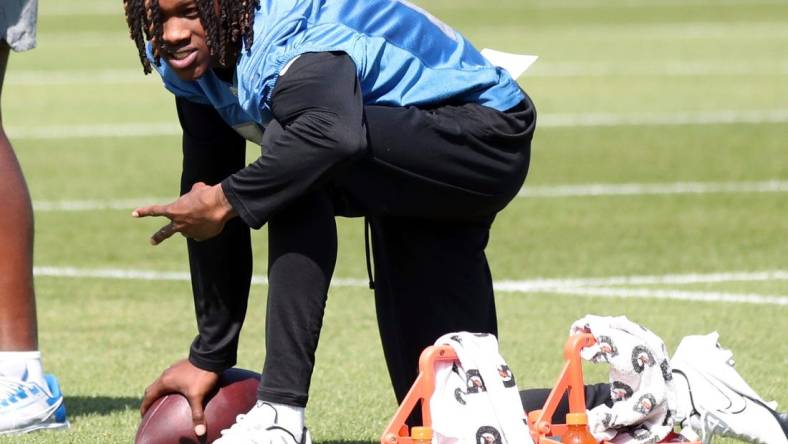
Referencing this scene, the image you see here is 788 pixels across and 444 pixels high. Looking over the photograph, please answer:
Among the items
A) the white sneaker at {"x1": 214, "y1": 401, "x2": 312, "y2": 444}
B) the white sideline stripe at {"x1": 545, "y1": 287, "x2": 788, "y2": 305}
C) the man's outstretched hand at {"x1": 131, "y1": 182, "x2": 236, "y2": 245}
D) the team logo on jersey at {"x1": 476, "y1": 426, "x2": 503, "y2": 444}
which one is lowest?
the white sideline stripe at {"x1": 545, "y1": 287, "x2": 788, "y2": 305}

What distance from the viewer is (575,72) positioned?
20453 millimetres

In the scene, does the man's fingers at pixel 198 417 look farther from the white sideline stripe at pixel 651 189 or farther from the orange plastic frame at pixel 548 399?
the white sideline stripe at pixel 651 189

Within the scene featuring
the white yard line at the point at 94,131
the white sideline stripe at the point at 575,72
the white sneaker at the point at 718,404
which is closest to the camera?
the white sneaker at the point at 718,404

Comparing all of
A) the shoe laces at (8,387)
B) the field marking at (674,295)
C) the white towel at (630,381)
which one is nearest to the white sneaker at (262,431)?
the white towel at (630,381)

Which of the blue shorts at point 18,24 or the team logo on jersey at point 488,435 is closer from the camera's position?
the team logo on jersey at point 488,435

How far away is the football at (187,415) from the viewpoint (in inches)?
192

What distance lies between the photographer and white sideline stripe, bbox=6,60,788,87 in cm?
1970

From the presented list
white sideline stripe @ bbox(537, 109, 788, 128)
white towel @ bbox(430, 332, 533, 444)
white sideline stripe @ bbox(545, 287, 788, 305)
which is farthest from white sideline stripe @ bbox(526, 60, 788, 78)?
white towel @ bbox(430, 332, 533, 444)

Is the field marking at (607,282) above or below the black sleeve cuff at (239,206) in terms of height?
below

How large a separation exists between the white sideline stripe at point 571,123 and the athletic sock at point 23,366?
9258 millimetres

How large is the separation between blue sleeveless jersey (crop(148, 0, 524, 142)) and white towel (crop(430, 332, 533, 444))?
76 cm

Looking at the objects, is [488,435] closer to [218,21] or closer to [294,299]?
[294,299]

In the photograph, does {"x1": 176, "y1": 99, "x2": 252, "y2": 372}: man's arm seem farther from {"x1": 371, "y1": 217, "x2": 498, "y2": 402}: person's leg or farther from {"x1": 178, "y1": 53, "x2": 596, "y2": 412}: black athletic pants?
{"x1": 371, "y1": 217, "x2": 498, "y2": 402}: person's leg

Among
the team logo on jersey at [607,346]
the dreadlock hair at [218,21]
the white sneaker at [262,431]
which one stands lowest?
the white sneaker at [262,431]
